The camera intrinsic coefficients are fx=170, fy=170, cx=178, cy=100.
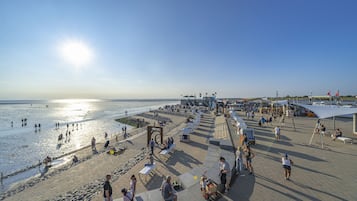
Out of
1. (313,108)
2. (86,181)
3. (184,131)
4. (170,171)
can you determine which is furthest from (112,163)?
(313,108)

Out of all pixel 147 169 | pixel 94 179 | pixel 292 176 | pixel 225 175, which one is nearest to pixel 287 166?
pixel 292 176

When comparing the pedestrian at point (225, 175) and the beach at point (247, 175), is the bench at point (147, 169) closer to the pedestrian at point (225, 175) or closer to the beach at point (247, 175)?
the beach at point (247, 175)

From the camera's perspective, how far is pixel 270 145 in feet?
37.0

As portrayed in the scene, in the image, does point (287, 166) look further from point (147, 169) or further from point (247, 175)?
point (147, 169)

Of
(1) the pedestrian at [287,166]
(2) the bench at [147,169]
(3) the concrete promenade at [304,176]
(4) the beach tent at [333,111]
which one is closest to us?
(3) the concrete promenade at [304,176]

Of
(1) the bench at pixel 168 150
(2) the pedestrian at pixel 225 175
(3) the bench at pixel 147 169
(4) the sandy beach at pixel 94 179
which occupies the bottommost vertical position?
(4) the sandy beach at pixel 94 179

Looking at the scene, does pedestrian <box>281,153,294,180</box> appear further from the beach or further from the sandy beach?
the sandy beach

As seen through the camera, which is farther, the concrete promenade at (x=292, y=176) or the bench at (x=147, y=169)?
the bench at (x=147, y=169)

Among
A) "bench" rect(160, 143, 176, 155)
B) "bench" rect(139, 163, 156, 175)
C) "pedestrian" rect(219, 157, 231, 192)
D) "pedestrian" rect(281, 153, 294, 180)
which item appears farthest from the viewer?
"bench" rect(160, 143, 176, 155)

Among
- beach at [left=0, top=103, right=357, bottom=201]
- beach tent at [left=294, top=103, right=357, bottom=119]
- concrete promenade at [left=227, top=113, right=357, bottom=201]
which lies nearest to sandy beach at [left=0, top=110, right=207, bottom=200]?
beach at [left=0, top=103, right=357, bottom=201]

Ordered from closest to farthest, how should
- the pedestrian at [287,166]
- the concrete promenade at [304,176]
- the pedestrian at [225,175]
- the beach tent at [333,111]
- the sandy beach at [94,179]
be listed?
1. the concrete promenade at [304,176]
2. the pedestrian at [225,175]
3. the pedestrian at [287,166]
4. the sandy beach at [94,179]
5. the beach tent at [333,111]

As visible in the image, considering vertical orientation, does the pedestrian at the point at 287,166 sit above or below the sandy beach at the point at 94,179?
above

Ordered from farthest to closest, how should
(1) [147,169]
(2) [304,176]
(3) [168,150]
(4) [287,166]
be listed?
1. (3) [168,150]
2. (1) [147,169]
3. (2) [304,176]
4. (4) [287,166]

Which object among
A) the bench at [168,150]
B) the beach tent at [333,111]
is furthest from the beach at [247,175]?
the beach tent at [333,111]
